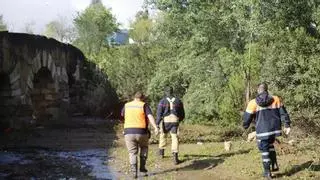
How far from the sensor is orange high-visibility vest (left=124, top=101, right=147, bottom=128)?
11195 mm

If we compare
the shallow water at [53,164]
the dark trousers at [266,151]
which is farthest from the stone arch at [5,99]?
the dark trousers at [266,151]

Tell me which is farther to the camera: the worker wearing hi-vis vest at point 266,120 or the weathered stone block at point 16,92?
the weathered stone block at point 16,92

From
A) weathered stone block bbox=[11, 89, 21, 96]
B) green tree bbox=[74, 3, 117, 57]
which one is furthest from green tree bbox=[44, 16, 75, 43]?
weathered stone block bbox=[11, 89, 21, 96]

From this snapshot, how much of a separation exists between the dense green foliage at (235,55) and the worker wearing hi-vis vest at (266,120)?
18.9ft

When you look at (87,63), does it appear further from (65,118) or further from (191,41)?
(191,41)

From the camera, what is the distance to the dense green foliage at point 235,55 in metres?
16.6

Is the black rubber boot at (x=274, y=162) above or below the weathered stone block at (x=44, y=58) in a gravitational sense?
below

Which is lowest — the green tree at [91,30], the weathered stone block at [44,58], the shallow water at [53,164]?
the shallow water at [53,164]

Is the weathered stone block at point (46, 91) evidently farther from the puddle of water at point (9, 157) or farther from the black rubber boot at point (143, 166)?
the black rubber boot at point (143, 166)

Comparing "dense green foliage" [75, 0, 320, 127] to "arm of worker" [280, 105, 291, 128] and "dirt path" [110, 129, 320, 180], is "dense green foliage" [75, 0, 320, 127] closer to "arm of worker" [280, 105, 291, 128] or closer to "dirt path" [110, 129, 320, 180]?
"dirt path" [110, 129, 320, 180]

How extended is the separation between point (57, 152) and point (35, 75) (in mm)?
9350

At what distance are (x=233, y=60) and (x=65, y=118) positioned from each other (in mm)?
8827

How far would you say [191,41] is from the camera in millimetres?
21188

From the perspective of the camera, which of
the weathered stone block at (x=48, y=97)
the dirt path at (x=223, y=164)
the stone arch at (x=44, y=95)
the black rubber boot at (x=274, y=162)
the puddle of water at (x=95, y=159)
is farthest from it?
the weathered stone block at (x=48, y=97)
